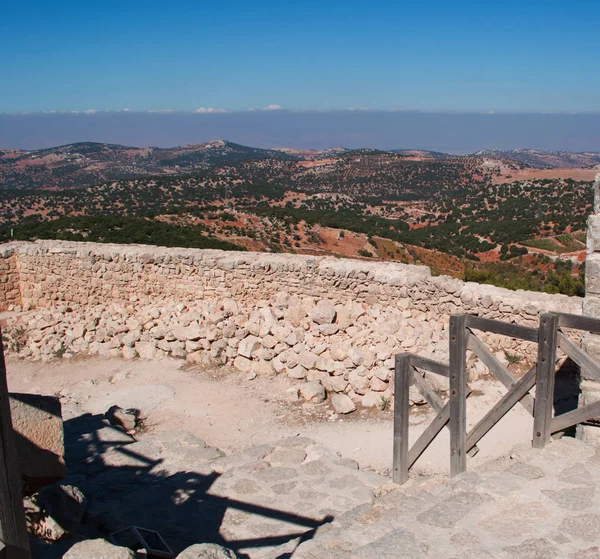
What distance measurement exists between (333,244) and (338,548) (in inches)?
883

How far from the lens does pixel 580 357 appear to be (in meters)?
3.85

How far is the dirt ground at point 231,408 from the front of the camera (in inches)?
256

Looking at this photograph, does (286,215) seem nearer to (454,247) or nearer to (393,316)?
(454,247)

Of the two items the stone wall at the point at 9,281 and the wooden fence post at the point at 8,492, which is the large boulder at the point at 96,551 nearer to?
the wooden fence post at the point at 8,492

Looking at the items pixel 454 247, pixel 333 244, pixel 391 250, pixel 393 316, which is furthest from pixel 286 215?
pixel 393 316

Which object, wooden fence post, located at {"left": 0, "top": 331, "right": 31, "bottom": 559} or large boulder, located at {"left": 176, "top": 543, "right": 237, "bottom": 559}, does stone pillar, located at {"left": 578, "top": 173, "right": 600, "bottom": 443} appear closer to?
large boulder, located at {"left": 176, "top": 543, "right": 237, "bottom": 559}

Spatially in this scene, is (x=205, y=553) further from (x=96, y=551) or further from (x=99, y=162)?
(x=99, y=162)

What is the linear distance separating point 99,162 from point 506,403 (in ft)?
306

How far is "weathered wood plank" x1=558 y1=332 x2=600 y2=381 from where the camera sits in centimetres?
379

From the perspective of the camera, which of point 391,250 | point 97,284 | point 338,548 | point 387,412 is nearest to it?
point 338,548

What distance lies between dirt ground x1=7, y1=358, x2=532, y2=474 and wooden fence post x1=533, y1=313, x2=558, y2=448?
6.73 feet

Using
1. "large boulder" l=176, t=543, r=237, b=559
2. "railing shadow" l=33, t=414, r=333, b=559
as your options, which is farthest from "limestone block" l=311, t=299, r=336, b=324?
"large boulder" l=176, t=543, r=237, b=559

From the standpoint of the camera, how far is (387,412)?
7414mm

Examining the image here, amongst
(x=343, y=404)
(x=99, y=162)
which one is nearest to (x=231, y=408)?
(x=343, y=404)
